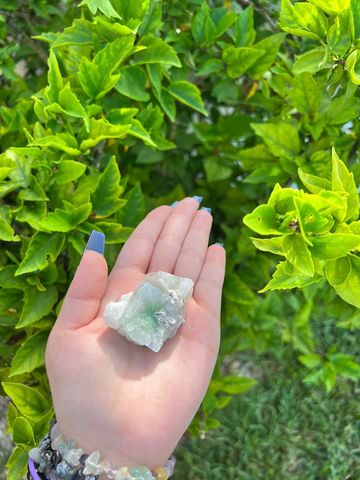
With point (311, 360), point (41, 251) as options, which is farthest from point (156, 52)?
point (311, 360)

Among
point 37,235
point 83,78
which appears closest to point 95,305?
point 37,235

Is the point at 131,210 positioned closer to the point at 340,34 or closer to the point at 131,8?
the point at 131,8

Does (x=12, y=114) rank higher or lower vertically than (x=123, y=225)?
higher

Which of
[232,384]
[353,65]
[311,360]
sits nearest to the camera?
[353,65]

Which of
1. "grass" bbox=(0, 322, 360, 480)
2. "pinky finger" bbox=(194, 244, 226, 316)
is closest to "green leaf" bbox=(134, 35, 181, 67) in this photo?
"pinky finger" bbox=(194, 244, 226, 316)

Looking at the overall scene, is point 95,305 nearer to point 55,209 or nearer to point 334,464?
point 55,209

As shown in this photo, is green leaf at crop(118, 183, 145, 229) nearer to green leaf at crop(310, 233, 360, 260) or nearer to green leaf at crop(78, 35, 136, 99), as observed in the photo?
green leaf at crop(78, 35, 136, 99)

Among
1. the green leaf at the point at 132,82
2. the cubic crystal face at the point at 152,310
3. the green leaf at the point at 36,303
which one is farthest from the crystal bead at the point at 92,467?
the green leaf at the point at 132,82
